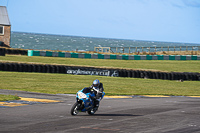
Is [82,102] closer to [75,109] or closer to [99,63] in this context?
[75,109]

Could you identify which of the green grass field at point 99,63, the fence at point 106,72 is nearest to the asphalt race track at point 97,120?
the fence at point 106,72

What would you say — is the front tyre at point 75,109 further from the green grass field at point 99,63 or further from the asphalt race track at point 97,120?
the green grass field at point 99,63

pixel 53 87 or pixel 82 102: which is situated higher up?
pixel 82 102

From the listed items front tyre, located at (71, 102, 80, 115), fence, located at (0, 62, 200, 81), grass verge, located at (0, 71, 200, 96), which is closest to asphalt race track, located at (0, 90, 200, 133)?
front tyre, located at (71, 102, 80, 115)

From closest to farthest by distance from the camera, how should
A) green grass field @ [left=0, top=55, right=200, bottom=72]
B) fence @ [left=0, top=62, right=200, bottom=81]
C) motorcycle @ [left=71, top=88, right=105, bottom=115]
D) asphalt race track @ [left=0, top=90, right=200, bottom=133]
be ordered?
asphalt race track @ [left=0, top=90, right=200, bottom=133]
motorcycle @ [left=71, top=88, right=105, bottom=115]
fence @ [left=0, top=62, right=200, bottom=81]
green grass field @ [left=0, top=55, right=200, bottom=72]

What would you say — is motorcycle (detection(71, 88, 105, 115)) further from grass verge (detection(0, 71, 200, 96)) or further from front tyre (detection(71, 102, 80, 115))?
grass verge (detection(0, 71, 200, 96))

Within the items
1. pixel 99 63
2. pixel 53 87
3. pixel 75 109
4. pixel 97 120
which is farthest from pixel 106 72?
pixel 97 120

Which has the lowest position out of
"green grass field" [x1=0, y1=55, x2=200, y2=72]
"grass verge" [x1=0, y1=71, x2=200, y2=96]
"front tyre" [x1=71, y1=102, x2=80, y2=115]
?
"grass verge" [x1=0, y1=71, x2=200, y2=96]

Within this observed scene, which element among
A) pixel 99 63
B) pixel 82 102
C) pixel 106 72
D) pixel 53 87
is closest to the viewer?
pixel 82 102

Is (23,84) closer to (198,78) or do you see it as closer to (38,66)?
(38,66)

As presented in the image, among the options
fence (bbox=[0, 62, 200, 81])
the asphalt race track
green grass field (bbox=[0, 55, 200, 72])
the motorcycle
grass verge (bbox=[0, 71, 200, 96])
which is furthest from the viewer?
green grass field (bbox=[0, 55, 200, 72])

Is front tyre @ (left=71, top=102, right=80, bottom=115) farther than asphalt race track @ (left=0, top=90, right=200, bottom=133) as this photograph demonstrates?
Yes

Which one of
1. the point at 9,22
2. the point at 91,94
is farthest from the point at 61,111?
the point at 9,22

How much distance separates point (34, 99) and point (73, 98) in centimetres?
249
